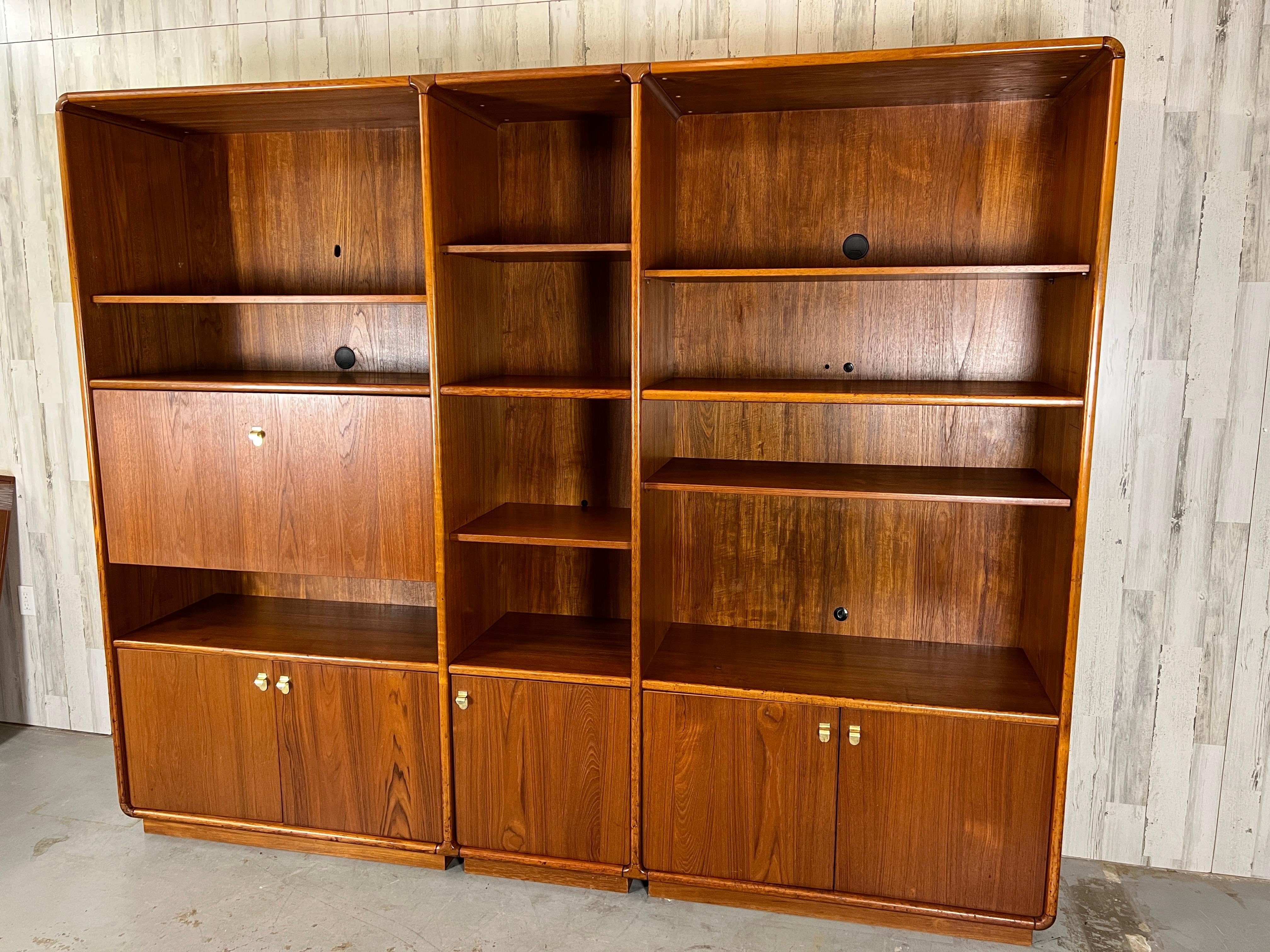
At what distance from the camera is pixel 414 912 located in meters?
2.68

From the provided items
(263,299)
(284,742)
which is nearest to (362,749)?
(284,742)

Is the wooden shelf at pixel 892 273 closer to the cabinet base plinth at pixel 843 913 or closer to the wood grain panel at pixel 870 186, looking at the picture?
the wood grain panel at pixel 870 186

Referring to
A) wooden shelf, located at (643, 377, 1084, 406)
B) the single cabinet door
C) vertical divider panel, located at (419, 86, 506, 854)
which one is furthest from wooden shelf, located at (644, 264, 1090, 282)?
the single cabinet door

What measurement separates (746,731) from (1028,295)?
1.45 metres

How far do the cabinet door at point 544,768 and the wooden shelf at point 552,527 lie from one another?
415 mm

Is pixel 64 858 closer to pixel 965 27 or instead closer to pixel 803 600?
pixel 803 600

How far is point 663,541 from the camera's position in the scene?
2783 mm

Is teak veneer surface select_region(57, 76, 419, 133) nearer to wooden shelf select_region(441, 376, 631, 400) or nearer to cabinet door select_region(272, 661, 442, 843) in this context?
wooden shelf select_region(441, 376, 631, 400)

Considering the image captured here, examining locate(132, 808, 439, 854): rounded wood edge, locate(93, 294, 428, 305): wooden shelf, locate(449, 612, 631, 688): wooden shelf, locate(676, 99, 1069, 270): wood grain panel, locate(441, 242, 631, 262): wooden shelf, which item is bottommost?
locate(132, 808, 439, 854): rounded wood edge

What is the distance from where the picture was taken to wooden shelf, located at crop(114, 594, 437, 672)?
2.85 meters

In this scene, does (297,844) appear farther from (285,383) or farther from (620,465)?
(620,465)

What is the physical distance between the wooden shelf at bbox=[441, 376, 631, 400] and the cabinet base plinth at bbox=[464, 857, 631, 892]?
1.38 meters

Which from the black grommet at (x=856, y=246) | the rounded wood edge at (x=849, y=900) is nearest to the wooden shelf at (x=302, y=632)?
the rounded wood edge at (x=849, y=900)

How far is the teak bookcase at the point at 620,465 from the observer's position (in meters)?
2.49
